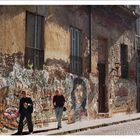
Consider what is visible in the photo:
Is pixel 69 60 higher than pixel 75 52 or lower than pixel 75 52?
lower

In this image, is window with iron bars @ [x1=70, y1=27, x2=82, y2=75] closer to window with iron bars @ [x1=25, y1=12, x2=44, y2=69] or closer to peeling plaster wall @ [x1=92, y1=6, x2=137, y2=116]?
peeling plaster wall @ [x1=92, y1=6, x2=137, y2=116]

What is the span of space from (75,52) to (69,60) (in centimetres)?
82

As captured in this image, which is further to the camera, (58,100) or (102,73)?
(102,73)

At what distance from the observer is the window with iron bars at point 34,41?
1474 cm

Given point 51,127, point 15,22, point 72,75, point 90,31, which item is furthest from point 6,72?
point 90,31

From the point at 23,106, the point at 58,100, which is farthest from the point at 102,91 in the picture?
the point at 23,106

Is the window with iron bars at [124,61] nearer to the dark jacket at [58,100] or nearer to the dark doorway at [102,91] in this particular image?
the dark doorway at [102,91]

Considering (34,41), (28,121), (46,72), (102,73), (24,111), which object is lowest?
(28,121)

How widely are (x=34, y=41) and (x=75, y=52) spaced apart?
3306mm

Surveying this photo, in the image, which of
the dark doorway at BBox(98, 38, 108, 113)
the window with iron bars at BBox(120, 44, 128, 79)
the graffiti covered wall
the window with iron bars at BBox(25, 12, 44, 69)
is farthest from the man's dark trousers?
the window with iron bars at BBox(120, 44, 128, 79)

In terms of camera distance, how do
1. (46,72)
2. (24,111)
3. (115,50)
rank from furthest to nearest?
1. (115,50)
2. (46,72)
3. (24,111)

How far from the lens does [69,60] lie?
17391 millimetres

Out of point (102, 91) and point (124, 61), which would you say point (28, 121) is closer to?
point (102, 91)

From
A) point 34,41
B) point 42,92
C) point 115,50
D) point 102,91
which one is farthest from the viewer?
point 115,50
